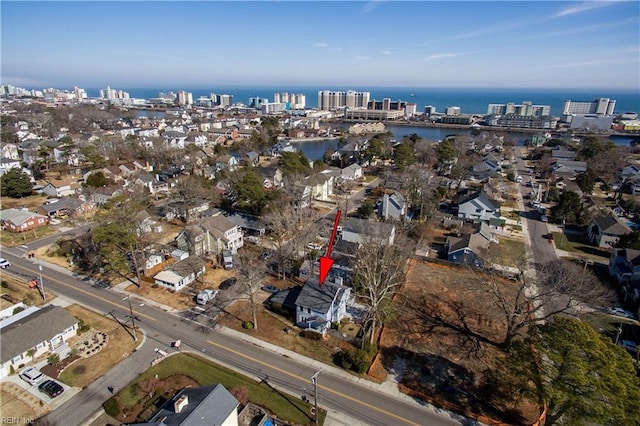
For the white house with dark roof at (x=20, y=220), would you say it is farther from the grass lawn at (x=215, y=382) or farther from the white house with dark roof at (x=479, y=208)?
the white house with dark roof at (x=479, y=208)

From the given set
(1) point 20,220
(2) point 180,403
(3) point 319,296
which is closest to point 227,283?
(3) point 319,296

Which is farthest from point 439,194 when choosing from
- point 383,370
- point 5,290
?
point 5,290

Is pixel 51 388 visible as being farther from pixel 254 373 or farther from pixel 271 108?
pixel 271 108

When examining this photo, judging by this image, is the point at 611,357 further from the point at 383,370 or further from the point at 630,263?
the point at 630,263

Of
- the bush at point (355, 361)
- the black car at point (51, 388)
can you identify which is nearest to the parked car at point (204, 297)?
the black car at point (51, 388)

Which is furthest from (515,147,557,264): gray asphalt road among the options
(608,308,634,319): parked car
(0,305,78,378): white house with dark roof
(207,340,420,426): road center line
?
(0,305,78,378): white house with dark roof
